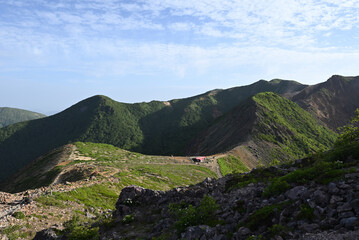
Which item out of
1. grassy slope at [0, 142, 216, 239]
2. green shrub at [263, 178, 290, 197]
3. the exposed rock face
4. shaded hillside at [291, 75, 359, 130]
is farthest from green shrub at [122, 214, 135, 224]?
shaded hillside at [291, 75, 359, 130]

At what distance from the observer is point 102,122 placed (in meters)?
174

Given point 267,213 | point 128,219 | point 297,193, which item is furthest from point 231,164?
point 267,213

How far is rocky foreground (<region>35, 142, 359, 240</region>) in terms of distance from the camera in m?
9.98

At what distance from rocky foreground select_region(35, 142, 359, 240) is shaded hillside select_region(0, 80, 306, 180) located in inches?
4949

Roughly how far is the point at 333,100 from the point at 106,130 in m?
152

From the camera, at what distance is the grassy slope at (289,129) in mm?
85250

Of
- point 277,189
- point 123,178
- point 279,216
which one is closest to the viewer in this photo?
point 279,216

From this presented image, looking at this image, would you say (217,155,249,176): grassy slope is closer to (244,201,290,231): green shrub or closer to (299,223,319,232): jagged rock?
(244,201,290,231): green shrub

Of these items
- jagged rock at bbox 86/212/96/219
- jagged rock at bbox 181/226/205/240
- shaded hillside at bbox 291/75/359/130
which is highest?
shaded hillside at bbox 291/75/359/130

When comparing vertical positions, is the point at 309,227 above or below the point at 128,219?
above

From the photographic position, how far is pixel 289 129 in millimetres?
93000

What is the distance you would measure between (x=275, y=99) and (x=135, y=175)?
94735mm

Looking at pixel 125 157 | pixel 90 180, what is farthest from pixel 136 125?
pixel 90 180

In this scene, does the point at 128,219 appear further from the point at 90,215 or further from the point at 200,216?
the point at 90,215
